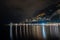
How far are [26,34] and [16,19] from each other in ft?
0.56

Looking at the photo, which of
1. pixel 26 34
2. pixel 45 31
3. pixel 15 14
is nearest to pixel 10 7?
pixel 15 14

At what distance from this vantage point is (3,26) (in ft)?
4.05

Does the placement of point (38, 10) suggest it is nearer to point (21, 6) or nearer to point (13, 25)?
point (21, 6)

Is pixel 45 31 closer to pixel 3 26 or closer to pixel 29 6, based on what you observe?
pixel 29 6

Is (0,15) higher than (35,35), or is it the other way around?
(0,15)

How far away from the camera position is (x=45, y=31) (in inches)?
48.3

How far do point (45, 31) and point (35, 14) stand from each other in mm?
187

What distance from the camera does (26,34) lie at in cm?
123

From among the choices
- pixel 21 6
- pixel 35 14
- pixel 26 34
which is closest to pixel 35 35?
pixel 26 34

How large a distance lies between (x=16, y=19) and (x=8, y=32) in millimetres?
143

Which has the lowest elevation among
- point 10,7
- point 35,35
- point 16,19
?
point 35,35

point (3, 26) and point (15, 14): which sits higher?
point (15, 14)

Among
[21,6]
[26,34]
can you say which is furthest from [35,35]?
[21,6]

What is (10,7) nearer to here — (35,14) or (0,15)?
(0,15)
